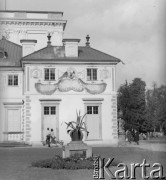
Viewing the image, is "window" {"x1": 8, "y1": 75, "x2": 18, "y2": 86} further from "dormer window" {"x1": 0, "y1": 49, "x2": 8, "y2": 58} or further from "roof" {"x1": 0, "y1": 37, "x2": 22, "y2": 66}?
"dormer window" {"x1": 0, "y1": 49, "x2": 8, "y2": 58}

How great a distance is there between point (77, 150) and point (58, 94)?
14.7 m

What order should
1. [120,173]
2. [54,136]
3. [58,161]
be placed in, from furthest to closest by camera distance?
[54,136]
[58,161]
[120,173]

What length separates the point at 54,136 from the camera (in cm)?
2808

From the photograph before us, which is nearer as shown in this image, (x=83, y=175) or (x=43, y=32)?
(x=83, y=175)

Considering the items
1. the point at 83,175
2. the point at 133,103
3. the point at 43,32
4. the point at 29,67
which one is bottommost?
the point at 83,175

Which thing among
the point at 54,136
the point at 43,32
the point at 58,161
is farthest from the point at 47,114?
the point at 58,161

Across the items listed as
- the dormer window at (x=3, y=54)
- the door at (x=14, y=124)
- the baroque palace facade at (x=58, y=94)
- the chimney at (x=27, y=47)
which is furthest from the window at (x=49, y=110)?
the dormer window at (x=3, y=54)

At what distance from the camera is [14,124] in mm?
29828

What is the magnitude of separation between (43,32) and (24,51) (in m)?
7.70

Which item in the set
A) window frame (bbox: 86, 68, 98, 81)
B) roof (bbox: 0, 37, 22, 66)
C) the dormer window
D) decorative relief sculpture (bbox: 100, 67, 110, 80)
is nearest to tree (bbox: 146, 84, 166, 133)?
decorative relief sculpture (bbox: 100, 67, 110, 80)

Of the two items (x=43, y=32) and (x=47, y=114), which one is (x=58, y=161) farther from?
(x=43, y=32)

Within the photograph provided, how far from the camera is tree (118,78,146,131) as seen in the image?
37781mm

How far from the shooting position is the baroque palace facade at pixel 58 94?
95.1 feet

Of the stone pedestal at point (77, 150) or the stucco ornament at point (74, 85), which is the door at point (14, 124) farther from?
the stone pedestal at point (77, 150)
